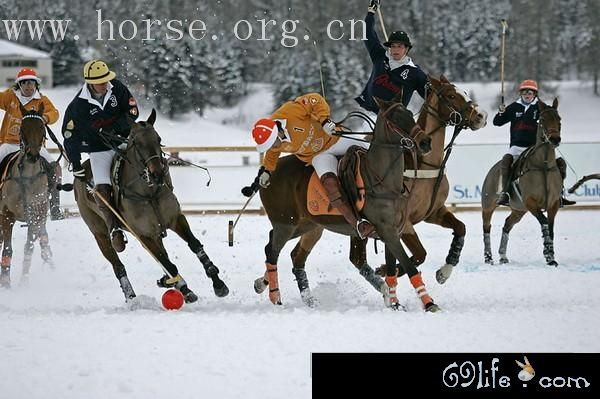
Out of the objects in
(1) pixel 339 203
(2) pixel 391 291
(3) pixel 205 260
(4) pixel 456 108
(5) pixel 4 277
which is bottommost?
(5) pixel 4 277

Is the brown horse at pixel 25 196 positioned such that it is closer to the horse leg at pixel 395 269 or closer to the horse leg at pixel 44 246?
the horse leg at pixel 44 246

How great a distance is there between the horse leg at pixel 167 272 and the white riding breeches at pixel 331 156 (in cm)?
179

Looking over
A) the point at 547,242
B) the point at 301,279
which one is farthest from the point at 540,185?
the point at 301,279

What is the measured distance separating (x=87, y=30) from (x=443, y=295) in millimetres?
41378

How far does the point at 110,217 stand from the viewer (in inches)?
360

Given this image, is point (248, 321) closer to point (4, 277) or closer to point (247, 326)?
point (247, 326)

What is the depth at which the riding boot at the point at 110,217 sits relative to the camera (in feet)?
29.3

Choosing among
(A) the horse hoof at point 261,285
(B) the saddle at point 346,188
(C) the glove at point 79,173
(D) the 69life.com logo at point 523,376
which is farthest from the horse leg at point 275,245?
(D) the 69life.com logo at point 523,376

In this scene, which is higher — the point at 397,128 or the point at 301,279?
the point at 397,128

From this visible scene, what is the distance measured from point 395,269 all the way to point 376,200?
72 centimetres

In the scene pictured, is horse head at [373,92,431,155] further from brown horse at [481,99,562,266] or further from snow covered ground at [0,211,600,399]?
brown horse at [481,99,562,266]

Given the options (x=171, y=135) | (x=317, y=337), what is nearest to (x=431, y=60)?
(x=171, y=135)

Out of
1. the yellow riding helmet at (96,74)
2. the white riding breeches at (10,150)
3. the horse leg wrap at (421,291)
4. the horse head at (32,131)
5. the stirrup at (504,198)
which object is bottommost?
the horse leg wrap at (421,291)

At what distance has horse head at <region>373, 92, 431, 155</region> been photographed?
25.4ft
